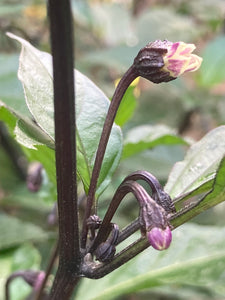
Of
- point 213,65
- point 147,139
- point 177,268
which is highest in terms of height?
point 147,139

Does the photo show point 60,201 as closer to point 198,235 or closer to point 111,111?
point 111,111

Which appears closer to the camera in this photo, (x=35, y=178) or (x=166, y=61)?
(x=166, y=61)

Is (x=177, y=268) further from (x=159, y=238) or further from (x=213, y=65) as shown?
(x=213, y=65)

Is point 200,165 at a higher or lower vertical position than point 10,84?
higher

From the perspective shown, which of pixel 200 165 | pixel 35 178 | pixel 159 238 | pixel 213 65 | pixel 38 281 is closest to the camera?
pixel 159 238

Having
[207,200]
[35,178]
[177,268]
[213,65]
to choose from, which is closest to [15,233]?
[35,178]

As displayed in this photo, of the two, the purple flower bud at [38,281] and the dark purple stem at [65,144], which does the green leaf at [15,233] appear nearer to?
the purple flower bud at [38,281]

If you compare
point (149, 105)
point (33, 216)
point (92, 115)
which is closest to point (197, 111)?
point (149, 105)

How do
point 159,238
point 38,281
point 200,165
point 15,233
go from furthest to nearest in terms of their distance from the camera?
point 15,233 → point 38,281 → point 200,165 → point 159,238
